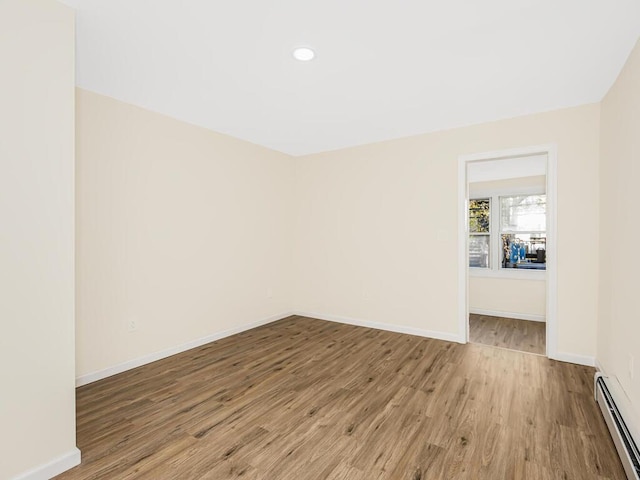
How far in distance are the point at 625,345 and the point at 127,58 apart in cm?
398

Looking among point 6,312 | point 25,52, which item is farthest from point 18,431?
point 25,52

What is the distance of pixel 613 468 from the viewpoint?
1.78m

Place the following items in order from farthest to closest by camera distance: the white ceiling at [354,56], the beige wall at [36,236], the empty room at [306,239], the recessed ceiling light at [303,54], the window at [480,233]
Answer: the window at [480,233] < the recessed ceiling light at [303,54] < the white ceiling at [354,56] < the empty room at [306,239] < the beige wall at [36,236]

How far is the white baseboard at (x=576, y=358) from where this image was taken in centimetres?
314

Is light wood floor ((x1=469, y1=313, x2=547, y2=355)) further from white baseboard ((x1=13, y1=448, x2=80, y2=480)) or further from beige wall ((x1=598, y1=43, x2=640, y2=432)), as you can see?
white baseboard ((x1=13, y1=448, x2=80, y2=480))

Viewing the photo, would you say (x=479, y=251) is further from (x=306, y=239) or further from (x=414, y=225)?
(x=306, y=239)

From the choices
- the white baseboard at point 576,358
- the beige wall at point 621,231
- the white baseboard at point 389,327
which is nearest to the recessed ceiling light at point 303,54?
the beige wall at point 621,231

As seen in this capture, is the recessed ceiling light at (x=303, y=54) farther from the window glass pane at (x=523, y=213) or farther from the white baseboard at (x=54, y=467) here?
the window glass pane at (x=523, y=213)

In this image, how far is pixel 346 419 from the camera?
7.47ft

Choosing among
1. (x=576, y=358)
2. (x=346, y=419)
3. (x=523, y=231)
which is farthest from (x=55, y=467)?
(x=523, y=231)

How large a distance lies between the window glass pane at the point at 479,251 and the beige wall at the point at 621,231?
299 cm

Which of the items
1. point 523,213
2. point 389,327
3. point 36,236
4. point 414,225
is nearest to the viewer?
point 36,236

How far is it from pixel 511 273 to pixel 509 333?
1.43 metres

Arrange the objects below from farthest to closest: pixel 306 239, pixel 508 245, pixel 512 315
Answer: pixel 508 245 → pixel 512 315 → pixel 306 239
